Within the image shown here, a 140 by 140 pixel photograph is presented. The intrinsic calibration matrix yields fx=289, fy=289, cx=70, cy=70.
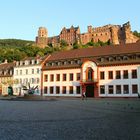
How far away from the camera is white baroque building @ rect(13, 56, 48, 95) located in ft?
264

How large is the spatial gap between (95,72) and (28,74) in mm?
23434

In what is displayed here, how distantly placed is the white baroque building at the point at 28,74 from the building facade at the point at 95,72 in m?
2.14

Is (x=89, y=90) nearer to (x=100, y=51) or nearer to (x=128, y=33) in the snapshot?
(x=100, y=51)

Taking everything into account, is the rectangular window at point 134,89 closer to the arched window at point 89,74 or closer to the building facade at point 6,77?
the arched window at point 89,74

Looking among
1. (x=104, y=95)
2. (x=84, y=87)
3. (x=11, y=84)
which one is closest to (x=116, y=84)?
(x=104, y=95)

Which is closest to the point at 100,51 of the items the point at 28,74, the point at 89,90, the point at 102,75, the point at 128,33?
the point at 102,75

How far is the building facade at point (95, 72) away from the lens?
210 feet

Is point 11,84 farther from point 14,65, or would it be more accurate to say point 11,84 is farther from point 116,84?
point 116,84

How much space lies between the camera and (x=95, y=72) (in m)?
69.0

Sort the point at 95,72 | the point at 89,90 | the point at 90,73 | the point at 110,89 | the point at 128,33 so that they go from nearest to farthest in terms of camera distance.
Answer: the point at 110,89
the point at 95,72
the point at 89,90
the point at 90,73
the point at 128,33

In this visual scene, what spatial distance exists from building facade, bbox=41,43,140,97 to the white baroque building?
214 cm

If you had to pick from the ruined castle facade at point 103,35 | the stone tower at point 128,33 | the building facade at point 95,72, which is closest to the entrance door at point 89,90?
the building facade at point 95,72

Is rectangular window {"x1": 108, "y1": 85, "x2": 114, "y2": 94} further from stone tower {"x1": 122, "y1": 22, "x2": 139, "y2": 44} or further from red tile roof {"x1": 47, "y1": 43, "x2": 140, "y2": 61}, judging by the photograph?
stone tower {"x1": 122, "y1": 22, "x2": 139, "y2": 44}

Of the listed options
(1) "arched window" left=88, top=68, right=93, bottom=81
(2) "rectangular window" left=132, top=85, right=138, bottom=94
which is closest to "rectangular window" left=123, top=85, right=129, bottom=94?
(2) "rectangular window" left=132, top=85, right=138, bottom=94
